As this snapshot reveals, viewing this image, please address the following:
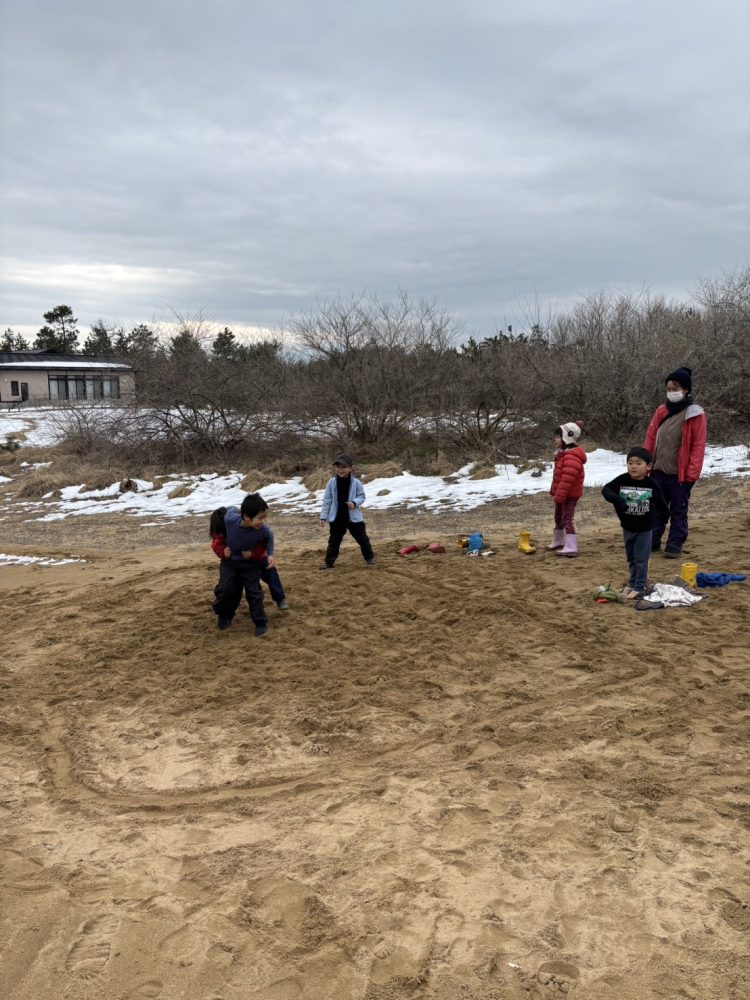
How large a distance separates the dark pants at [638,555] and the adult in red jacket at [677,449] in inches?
35.9

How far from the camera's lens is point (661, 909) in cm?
298

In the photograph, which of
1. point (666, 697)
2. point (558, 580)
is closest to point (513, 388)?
point (558, 580)

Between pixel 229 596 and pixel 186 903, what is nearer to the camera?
pixel 186 903

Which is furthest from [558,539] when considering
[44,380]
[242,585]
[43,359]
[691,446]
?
[43,359]

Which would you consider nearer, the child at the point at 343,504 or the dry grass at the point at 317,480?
the child at the point at 343,504

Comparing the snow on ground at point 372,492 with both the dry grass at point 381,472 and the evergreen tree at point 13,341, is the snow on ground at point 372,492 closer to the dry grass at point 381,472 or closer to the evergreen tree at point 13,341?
the dry grass at point 381,472

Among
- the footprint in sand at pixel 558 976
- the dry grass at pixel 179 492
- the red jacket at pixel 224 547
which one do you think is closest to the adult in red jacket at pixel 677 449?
the red jacket at pixel 224 547

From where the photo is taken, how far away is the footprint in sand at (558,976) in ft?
8.63

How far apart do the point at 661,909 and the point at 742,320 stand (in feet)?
57.8

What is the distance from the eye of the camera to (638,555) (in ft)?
22.4

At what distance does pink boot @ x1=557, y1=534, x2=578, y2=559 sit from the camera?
8484 mm

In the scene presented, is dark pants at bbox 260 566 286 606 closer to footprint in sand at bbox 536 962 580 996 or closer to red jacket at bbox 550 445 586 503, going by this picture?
red jacket at bbox 550 445 586 503

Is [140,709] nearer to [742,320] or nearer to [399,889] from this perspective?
[399,889]

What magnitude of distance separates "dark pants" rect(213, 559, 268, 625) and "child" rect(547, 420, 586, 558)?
11.9 ft
